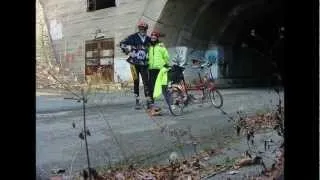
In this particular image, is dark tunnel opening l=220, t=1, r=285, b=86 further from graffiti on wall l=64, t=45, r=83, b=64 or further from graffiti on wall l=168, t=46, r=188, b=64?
graffiti on wall l=64, t=45, r=83, b=64

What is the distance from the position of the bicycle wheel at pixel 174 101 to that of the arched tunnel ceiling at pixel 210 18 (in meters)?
0.33

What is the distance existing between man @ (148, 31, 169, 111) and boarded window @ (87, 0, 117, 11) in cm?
34

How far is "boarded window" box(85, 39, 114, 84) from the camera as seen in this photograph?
4.02 metres

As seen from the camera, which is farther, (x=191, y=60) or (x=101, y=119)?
(x=191, y=60)

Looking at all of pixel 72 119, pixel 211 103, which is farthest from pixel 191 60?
pixel 72 119

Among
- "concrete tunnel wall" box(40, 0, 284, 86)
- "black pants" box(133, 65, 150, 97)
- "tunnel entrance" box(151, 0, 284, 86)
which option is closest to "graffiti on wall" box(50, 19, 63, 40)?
"concrete tunnel wall" box(40, 0, 284, 86)

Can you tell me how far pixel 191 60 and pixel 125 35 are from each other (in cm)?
54

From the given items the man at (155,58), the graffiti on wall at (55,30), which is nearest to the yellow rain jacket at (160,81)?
the man at (155,58)

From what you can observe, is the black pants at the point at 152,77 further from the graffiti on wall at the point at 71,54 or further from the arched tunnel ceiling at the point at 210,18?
the graffiti on wall at the point at 71,54

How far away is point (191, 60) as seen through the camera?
4.36 m

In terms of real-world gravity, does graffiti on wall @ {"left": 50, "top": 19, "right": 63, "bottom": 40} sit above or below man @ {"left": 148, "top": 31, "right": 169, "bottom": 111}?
above

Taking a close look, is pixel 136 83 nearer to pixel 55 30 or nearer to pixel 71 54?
pixel 71 54

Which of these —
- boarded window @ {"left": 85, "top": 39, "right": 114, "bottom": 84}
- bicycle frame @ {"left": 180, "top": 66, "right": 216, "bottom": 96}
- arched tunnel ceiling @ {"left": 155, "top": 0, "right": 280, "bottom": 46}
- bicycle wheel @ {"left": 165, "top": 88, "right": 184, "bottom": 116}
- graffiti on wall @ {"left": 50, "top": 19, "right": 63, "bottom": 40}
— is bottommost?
bicycle wheel @ {"left": 165, "top": 88, "right": 184, "bottom": 116}
